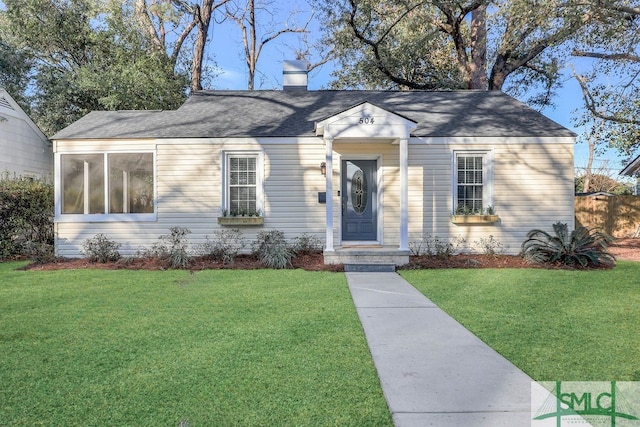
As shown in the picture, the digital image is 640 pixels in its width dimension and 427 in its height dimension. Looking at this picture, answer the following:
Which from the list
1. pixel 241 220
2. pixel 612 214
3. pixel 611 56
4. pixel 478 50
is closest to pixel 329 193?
pixel 241 220

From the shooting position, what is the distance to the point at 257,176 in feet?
30.3

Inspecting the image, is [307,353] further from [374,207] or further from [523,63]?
[523,63]

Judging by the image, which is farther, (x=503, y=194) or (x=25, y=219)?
(x=25, y=219)

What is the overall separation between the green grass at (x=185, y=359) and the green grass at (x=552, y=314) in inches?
55.9

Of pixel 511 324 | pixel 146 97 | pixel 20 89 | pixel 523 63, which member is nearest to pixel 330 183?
pixel 511 324

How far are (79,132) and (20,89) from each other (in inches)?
415

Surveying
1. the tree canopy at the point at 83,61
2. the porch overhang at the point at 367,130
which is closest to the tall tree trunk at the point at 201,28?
the tree canopy at the point at 83,61

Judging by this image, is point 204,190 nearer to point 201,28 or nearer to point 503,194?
point 503,194

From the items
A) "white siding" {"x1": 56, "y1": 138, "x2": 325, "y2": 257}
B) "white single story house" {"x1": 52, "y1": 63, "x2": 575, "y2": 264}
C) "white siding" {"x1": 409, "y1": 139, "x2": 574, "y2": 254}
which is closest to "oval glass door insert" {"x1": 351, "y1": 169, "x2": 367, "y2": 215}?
"white single story house" {"x1": 52, "y1": 63, "x2": 575, "y2": 264}

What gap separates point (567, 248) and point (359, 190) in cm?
478

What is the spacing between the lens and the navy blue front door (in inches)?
375

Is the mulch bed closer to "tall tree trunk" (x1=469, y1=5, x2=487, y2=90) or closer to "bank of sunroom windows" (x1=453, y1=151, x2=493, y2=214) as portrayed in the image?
"bank of sunroom windows" (x1=453, y1=151, x2=493, y2=214)

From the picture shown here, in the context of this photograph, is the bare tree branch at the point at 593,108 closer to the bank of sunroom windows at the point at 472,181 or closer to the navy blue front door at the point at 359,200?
the bank of sunroom windows at the point at 472,181

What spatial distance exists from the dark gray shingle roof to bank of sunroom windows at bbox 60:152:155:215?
57 cm
